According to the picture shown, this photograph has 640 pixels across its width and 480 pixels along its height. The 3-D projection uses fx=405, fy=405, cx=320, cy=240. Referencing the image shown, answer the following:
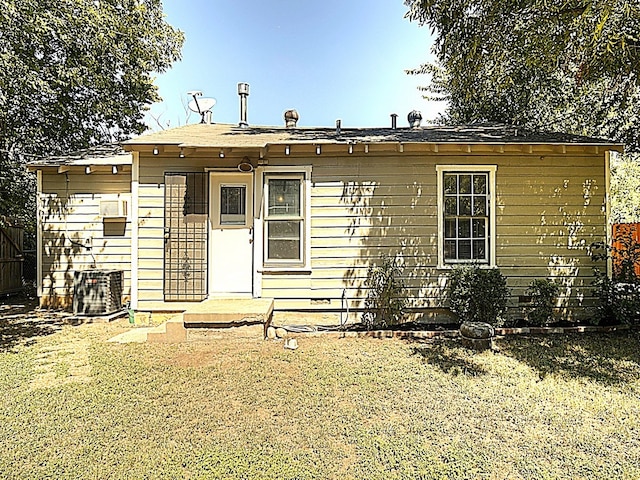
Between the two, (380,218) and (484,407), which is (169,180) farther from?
(484,407)

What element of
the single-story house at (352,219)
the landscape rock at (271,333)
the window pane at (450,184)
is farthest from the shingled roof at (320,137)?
the landscape rock at (271,333)

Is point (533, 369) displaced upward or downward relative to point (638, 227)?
downward

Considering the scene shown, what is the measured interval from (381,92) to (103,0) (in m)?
9.73

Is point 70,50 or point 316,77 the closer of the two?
point 70,50

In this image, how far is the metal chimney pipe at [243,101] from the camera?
809 cm

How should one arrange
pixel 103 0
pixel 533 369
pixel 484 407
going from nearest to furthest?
pixel 484 407, pixel 533 369, pixel 103 0

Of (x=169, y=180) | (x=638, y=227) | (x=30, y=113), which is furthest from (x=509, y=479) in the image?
(x=638, y=227)

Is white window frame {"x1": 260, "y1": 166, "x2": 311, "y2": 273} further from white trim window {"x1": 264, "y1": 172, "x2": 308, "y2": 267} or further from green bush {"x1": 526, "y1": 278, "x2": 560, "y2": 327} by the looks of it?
green bush {"x1": 526, "y1": 278, "x2": 560, "y2": 327}

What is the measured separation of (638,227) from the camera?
1176 cm

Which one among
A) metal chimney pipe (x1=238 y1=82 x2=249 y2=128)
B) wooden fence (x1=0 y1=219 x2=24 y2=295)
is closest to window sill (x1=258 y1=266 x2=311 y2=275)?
metal chimney pipe (x1=238 y1=82 x2=249 y2=128)

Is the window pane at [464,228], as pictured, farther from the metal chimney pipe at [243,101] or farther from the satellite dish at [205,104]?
the satellite dish at [205,104]

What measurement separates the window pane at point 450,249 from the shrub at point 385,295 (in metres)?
0.78

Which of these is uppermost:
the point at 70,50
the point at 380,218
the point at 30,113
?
the point at 70,50

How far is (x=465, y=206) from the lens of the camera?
6.38 meters
